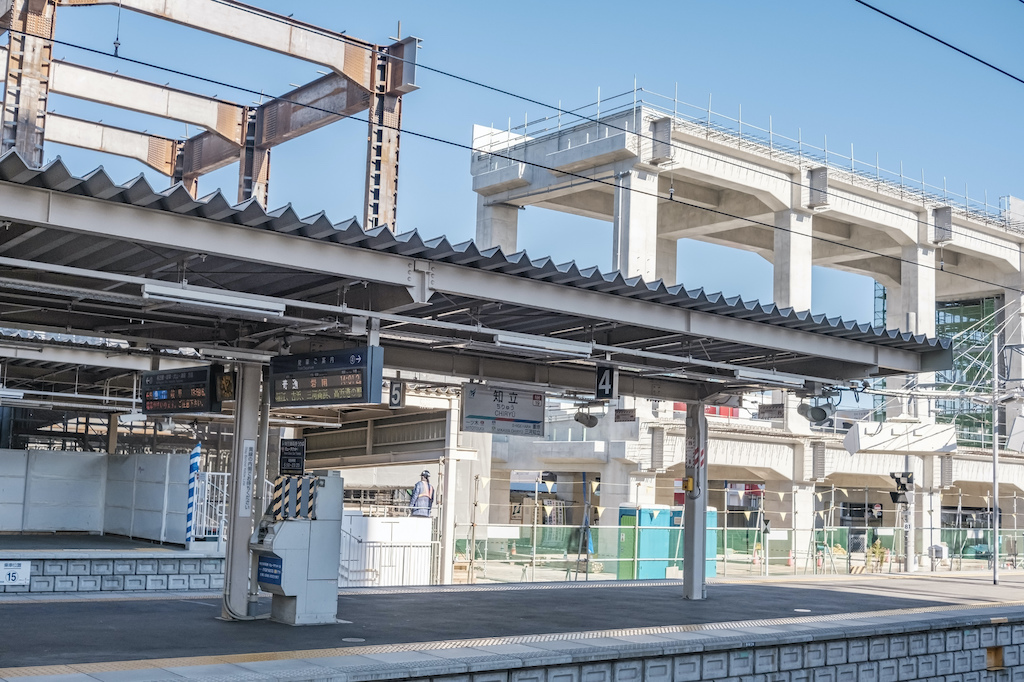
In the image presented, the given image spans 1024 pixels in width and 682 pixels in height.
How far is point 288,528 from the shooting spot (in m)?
13.2

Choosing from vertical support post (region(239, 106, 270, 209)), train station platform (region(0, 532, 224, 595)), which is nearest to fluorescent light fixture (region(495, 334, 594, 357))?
train station platform (region(0, 532, 224, 595))

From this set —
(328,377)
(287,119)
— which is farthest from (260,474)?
(287,119)

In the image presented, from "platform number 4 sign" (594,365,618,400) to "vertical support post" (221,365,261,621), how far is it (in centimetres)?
497

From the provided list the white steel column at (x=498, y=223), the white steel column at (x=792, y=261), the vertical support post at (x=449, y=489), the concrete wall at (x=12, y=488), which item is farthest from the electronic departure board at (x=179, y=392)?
the white steel column at (x=792, y=261)

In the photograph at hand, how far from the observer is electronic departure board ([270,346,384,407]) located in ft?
38.2

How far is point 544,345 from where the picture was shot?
1300 cm

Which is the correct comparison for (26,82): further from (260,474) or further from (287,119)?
(260,474)

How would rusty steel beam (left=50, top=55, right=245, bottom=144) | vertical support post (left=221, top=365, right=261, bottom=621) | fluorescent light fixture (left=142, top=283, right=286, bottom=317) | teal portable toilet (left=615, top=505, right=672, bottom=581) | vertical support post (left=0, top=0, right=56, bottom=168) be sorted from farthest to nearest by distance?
rusty steel beam (left=50, top=55, right=245, bottom=144)
teal portable toilet (left=615, top=505, right=672, bottom=581)
vertical support post (left=0, top=0, right=56, bottom=168)
vertical support post (left=221, top=365, right=261, bottom=621)
fluorescent light fixture (left=142, top=283, right=286, bottom=317)

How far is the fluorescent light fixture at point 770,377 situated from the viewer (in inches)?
608

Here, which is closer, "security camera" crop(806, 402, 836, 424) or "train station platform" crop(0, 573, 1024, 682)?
"train station platform" crop(0, 573, 1024, 682)

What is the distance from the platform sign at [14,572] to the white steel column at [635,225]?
23558 mm

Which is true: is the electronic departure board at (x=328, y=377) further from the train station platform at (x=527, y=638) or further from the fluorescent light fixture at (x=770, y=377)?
the fluorescent light fixture at (x=770, y=377)

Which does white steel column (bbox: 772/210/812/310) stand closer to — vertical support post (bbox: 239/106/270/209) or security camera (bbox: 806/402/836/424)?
vertical support post (bbox: 239/106/270/209)

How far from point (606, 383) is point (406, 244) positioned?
5764 mm
